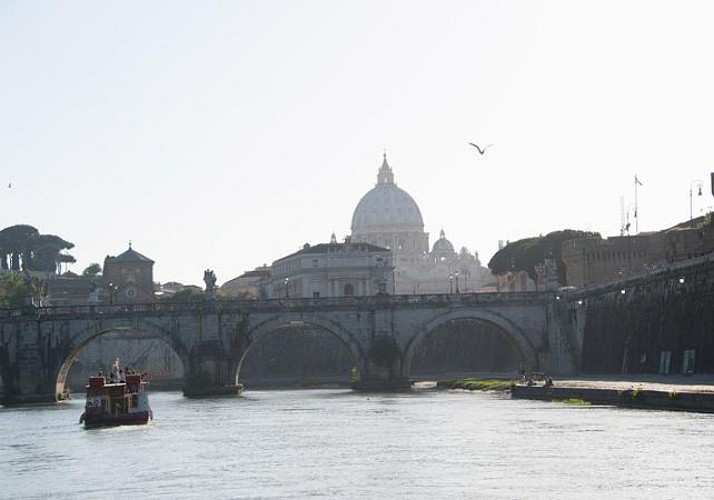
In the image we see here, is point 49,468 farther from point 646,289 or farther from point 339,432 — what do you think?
point 646,289

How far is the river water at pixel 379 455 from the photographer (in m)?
54.8

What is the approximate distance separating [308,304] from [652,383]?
47576 mm

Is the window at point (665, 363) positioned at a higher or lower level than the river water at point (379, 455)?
higher

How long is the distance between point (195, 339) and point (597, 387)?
4567cm

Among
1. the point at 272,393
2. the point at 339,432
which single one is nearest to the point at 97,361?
the point at 272,393

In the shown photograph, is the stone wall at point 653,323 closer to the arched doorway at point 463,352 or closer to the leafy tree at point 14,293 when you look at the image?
the arched doorway at point 463,352

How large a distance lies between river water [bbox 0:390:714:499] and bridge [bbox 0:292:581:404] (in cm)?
3101

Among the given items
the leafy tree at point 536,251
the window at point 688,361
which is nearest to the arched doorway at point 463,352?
the leafy tree at point 536,251

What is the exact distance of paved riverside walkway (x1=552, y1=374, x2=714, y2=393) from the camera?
77.3 metres

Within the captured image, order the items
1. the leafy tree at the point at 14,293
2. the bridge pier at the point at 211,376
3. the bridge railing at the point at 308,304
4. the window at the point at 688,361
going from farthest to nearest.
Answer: the leafy tree at the point at 14,293, the bridge railing at the point at 308,304, the bridge pier at the point at 211,376, the window at the point at 688,361

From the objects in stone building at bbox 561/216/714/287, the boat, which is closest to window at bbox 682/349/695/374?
the boat

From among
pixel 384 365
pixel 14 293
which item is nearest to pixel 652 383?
pixel 384 365

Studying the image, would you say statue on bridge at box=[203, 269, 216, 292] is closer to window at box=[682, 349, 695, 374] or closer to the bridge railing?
the bridge railing

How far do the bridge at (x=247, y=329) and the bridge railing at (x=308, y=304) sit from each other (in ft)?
0.23
